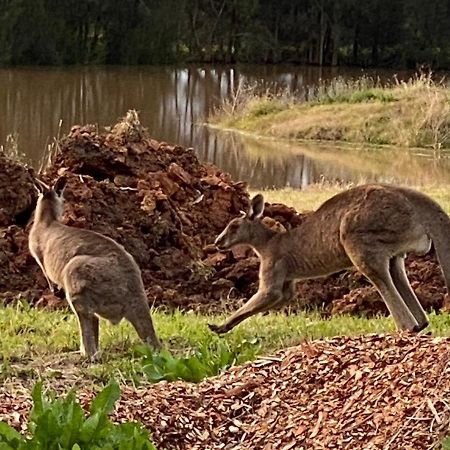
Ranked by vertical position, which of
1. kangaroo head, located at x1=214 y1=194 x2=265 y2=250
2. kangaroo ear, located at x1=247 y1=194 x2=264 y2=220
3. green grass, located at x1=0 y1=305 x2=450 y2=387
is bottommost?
green grass, located at x1=0 y1=305 x2=450 y2=387

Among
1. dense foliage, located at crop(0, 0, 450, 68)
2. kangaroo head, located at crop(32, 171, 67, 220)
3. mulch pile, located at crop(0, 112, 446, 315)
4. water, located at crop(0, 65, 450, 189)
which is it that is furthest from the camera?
dense foliage, located at crop(0, 0, 450, 68)

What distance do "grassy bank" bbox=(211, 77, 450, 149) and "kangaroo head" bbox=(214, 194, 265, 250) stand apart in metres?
22.4

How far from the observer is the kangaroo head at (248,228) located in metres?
9.02

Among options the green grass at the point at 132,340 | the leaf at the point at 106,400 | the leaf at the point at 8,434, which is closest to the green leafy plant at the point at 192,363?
the green grass at the point at 132,340

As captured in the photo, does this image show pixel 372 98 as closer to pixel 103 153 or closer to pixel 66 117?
pixel 66 117

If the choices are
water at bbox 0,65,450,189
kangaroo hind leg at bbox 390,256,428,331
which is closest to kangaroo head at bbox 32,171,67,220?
kangaroo hind leg at bbox 390,256,428,331

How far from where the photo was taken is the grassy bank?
1255 inches

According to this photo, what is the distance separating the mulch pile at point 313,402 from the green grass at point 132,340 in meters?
0.64

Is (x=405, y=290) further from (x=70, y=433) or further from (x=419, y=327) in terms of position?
(x=70, y=433)

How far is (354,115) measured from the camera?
1367 inches

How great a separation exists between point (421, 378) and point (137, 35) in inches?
2436

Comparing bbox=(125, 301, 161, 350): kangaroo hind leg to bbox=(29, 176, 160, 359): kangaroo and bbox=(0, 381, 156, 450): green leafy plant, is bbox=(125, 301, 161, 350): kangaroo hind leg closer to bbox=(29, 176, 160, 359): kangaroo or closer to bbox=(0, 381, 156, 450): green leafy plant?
bbox=(29, 176, 160, 359): kangaroo

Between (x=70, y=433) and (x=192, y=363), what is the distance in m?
1.72

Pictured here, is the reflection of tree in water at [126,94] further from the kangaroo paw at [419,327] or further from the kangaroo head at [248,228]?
the kangaroo paw at [419,327]
